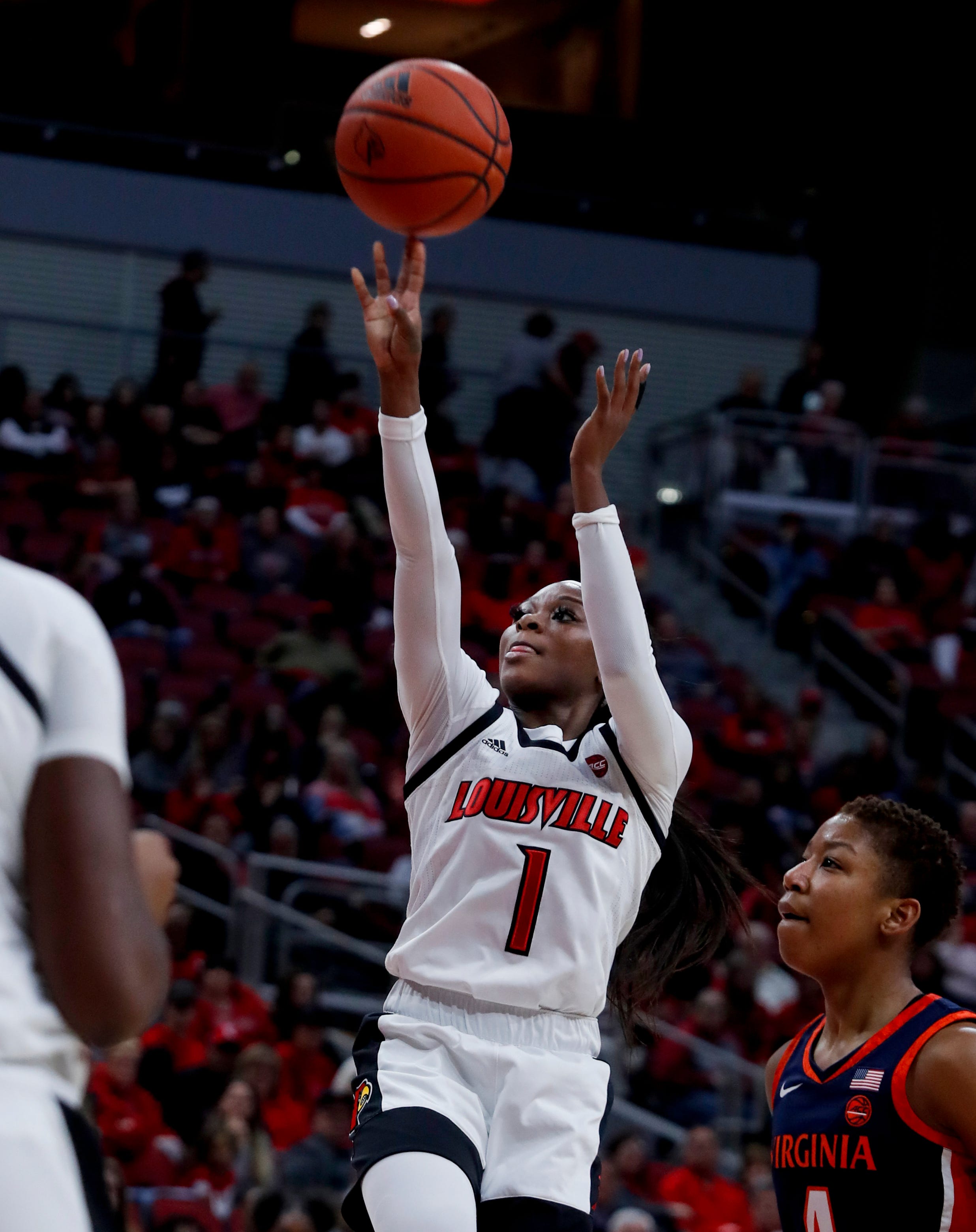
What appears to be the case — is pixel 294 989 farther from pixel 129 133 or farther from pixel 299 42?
pixel 299 42

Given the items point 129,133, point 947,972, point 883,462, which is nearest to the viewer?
point 947,972

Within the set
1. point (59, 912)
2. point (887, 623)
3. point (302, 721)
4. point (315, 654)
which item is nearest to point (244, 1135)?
point (302, 721)

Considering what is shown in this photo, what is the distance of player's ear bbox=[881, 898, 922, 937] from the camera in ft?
13.6

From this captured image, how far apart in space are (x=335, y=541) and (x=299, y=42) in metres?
8.15

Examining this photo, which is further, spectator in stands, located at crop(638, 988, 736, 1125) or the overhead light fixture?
the overhead light fixture

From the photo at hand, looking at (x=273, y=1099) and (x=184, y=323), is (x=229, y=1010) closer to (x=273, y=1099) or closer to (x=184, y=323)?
(x=273, y=1099)

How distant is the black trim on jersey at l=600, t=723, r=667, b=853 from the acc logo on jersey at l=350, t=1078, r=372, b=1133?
86 centimetres

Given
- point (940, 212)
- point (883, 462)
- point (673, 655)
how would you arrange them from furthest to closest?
point (940, 212) < point (883, 462) < point (673, 655)

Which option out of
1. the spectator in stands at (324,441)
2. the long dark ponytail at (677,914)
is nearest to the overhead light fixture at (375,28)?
the spectator in stands at (324,441)

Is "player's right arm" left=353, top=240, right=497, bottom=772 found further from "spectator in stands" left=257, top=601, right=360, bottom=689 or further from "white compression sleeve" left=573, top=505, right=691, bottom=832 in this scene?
"spectator in stands" left=257, top=601, right=360, bottom=689

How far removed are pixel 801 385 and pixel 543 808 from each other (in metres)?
13.5

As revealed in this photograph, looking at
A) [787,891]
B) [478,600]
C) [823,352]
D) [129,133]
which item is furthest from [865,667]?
[787,891]

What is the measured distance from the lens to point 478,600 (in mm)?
13211

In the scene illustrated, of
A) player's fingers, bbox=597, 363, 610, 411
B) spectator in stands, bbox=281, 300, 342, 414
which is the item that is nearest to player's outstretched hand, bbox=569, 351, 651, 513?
player's fingers, bbox=597, 363, 610, 411
